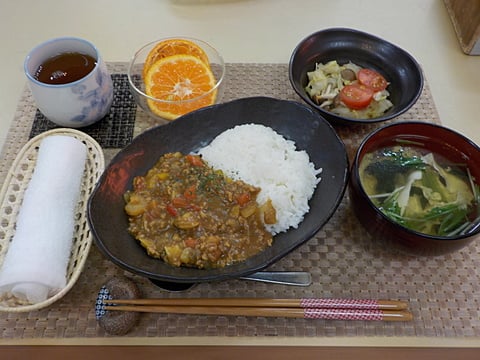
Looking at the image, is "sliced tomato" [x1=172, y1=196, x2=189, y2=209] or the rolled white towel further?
"sliced tomato" [x1=172, y1=196, x2=189, y2=209]

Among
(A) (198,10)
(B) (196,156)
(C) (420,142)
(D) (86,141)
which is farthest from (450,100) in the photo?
(D) (86,141)

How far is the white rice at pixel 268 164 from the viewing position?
1.64 m

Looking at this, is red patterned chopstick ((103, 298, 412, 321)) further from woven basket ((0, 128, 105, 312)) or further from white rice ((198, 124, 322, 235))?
white rice ((198, 124, 322, 235))

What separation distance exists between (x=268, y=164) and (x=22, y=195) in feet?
3.27

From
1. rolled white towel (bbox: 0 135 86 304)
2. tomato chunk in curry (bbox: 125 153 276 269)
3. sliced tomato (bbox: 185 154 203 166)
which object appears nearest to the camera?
rolled white towel (bbox: 0 135 86 304)

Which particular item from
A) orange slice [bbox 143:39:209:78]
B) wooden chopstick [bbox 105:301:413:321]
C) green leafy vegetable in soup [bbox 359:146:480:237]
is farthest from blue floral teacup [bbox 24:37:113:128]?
green leafy vegetable in soup [bbox 359:146:480:237]

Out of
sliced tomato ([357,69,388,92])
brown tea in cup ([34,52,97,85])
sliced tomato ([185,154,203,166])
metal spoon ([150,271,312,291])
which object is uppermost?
sliced tomato ([357,69,388,92])

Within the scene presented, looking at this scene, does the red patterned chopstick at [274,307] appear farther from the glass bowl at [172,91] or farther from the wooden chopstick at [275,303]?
the glass bowl at [172,91]

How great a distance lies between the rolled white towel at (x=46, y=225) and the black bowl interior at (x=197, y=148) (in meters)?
0.17

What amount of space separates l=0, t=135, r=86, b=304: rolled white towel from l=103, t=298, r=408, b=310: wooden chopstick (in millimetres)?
217

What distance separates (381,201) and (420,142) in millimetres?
347

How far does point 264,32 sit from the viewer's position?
255 centimetres

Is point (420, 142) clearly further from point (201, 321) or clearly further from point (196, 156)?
point (201, 321)

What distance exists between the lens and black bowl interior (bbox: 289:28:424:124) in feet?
6.52
